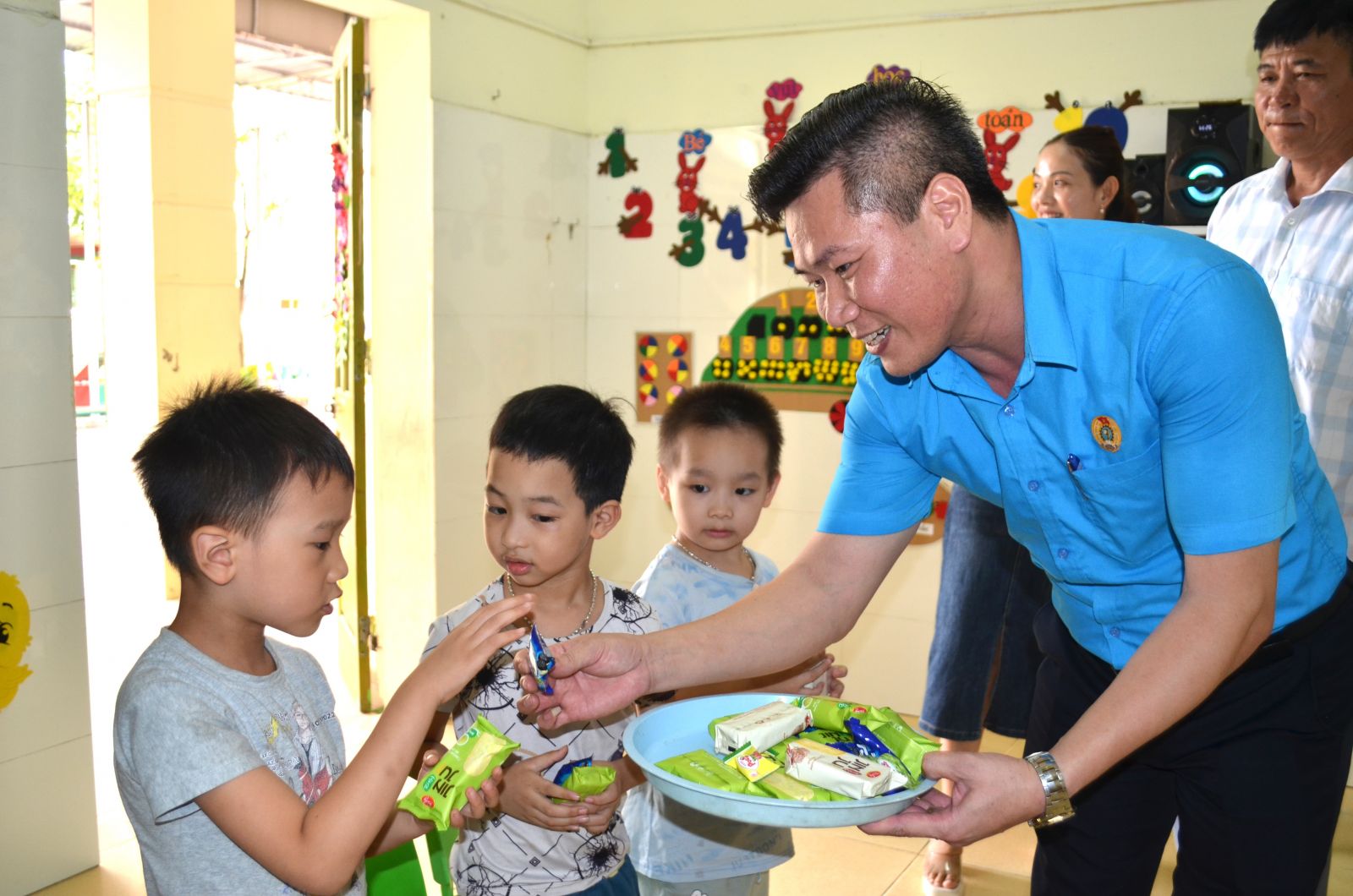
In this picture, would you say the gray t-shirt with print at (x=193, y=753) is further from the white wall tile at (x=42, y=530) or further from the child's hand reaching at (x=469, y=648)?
the white wall tile at (x=42, y=530)

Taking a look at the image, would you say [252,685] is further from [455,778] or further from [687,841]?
[687,841]

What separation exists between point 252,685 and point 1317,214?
228 cm

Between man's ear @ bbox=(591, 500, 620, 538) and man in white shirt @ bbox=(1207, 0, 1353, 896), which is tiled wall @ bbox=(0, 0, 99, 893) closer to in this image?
man's ear @ bbox=(591, 500, 620, 538)

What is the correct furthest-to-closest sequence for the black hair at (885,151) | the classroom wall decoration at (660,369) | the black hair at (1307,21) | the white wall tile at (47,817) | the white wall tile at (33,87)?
the classroom wall decoration at (660,369) → the white wall tile at (47,817) → the white wall tile at (33,87) → the black hair at (1307,21) → the black hair at (885,151)

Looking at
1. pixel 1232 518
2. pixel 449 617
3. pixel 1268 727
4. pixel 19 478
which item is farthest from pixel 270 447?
pixel 19 478

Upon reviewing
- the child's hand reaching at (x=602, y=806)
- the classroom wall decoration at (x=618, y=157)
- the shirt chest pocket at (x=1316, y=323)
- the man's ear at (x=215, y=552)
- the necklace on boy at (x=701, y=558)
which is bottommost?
the child's hand reaching at (x=602, y=806)

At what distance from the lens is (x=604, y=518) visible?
195 centimetres

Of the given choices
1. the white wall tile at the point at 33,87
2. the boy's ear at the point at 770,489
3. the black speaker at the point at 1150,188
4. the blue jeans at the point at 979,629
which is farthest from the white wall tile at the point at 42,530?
the black speaker at the point at 1150,188

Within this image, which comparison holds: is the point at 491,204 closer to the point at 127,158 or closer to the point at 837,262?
the point at 127,158

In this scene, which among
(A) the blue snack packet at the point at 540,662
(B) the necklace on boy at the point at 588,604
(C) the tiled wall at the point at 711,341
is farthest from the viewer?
(C) the tiled wall at the point at 711,341

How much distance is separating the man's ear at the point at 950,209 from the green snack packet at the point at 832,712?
644 mm

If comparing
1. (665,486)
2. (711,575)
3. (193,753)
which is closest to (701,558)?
(711,575)

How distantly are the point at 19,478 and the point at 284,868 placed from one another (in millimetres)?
1912

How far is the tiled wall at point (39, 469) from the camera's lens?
108 inches
